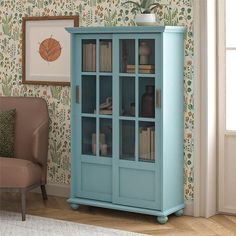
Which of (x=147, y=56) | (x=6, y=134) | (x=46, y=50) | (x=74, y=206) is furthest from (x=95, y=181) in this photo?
(x=46, y=50)

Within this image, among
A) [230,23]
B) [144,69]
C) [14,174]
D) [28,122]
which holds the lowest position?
[14,174]

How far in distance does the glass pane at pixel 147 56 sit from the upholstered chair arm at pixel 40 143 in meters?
1.07

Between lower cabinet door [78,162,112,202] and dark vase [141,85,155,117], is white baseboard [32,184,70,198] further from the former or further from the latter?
dark vase [141,85,155,117]

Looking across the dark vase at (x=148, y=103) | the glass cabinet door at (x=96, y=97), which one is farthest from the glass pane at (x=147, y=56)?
the glass cabinet door at (x=96, y=97)

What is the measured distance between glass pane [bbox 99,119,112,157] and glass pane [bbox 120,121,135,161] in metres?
0.12

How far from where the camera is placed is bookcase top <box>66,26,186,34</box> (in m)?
4.97

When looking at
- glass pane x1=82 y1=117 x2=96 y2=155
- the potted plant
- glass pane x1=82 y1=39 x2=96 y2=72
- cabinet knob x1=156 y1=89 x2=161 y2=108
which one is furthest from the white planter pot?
glass pane x1=82 y1=117 x2=96 y2=155

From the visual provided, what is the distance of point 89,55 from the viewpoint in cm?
539

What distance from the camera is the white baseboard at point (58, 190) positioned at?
5980 mm

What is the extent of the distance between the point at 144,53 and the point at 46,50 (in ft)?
4.24

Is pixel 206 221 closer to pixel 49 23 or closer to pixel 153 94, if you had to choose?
pixel 153 94

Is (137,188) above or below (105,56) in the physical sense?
below

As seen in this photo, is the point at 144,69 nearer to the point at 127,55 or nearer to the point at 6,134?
the point at 127,55

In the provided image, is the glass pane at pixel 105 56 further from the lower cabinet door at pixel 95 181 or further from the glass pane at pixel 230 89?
the glass pane at pixel 230 89
